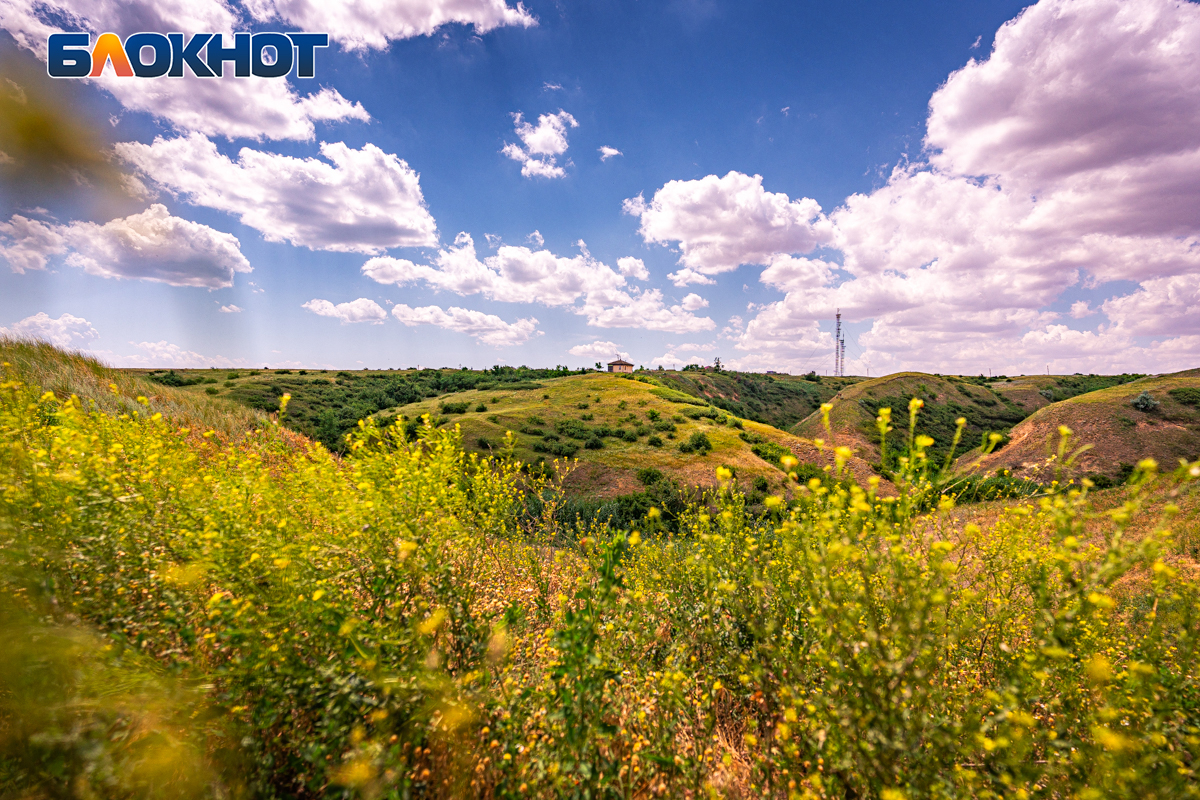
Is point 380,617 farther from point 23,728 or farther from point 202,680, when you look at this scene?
point 23,728

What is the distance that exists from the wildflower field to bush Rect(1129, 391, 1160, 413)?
37148 mm

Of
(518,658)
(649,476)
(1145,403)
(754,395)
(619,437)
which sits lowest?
(649,476)

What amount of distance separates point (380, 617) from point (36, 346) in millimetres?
16146

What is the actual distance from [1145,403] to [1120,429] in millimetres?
3636

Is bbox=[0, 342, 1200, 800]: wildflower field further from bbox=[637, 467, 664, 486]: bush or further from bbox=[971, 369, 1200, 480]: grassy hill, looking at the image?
bbox=[971, 369, 1200, 480]: grassy hill

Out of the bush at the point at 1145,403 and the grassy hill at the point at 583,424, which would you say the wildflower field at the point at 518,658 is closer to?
the grassy hill at the point at 583,424

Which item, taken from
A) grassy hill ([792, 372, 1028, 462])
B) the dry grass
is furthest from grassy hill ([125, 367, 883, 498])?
grassy hill ([792, 372, 1028, 462])

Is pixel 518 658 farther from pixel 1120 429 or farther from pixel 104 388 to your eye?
pixel 1120 429

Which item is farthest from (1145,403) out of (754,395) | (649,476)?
(754,395)

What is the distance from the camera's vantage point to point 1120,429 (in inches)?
989

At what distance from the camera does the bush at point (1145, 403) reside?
26281 mm

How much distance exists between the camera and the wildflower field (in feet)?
5.45

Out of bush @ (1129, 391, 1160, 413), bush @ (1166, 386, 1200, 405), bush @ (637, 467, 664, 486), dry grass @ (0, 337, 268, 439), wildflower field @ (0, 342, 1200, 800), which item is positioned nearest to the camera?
wildflower field @ (0, 342, 1200, 800)

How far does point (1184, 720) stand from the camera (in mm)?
2369
